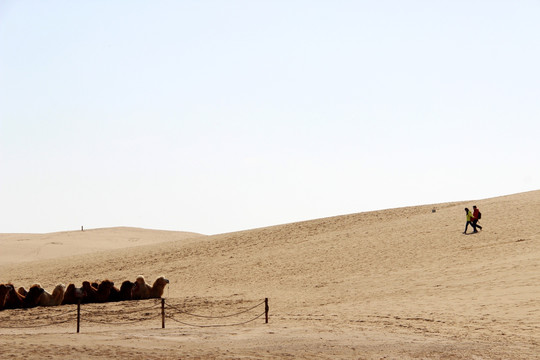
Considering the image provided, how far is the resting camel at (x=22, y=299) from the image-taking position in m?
25.2

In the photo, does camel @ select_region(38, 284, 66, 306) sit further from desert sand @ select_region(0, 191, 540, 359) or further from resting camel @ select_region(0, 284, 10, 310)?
resting camel @ select_region(0, 284, 10, 310)

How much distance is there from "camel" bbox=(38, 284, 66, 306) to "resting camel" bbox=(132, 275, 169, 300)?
7.90 feet

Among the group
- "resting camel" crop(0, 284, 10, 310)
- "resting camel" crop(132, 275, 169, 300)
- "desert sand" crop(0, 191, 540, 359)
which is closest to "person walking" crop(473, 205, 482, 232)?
"desert sand" crop(0, 191, 540, 359)

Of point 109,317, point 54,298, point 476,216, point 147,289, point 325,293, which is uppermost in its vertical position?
point 476,216

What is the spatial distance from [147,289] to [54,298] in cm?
312

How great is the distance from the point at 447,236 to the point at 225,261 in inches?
392

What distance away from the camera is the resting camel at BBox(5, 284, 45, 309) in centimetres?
2520

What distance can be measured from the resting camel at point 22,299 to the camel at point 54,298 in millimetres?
141

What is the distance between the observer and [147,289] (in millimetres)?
26812

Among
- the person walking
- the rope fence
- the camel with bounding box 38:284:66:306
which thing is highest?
the person walking

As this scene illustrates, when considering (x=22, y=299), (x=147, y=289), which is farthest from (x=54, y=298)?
(x=147, y=289)

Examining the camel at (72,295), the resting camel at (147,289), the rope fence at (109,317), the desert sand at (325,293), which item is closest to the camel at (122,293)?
the resting camel at (147,289)

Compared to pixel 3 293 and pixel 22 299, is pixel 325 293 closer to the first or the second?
pixel 22 299

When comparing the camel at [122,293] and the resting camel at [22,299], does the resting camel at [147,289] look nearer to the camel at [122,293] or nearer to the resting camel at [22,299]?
the camel at [122,293]
